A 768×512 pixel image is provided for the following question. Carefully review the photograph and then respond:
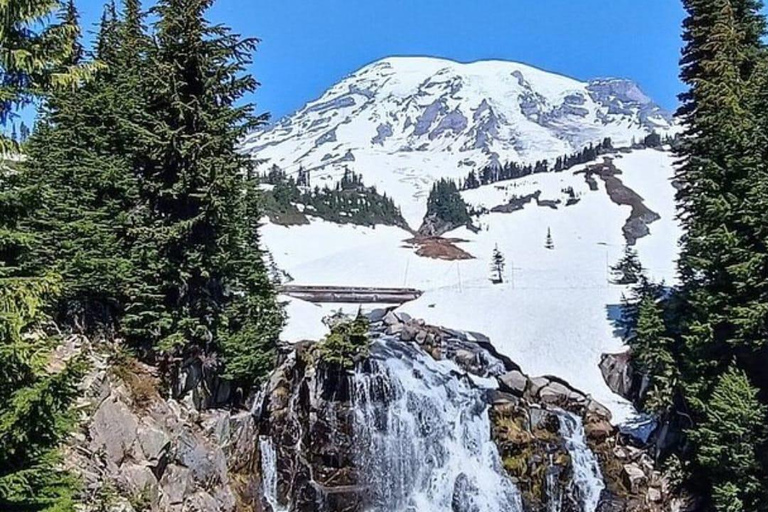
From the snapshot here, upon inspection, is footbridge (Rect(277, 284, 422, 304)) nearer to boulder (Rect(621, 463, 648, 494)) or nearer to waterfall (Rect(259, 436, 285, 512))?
waterfall (Rect(259, 436, 285, 512))

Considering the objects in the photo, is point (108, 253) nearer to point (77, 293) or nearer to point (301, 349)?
point (77, 293)

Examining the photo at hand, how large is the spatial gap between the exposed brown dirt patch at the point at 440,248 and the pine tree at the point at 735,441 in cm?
3241

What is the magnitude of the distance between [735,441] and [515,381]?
8.10m

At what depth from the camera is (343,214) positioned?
77000 mm

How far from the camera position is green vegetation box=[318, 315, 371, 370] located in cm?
2069

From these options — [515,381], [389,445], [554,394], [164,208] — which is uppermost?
[164,208]

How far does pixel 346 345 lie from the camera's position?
20750mm

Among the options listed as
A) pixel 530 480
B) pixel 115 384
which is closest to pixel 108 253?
pixel 115 384

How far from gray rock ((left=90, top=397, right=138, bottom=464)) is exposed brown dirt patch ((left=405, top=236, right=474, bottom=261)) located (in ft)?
118

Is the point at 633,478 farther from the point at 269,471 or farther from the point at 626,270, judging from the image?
the point at 626,270

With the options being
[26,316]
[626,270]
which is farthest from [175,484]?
[626,270]

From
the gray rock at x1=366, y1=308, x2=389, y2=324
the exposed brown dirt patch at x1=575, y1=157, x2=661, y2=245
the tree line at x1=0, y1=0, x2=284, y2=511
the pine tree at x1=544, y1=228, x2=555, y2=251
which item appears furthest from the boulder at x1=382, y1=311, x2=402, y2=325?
the exposed brown dirt patch at x1=575, y1=157, x2=661, y2=245

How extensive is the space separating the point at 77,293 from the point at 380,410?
1016 cm

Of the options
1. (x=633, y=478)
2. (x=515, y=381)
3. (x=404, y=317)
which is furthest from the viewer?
(x=404, y=317)
